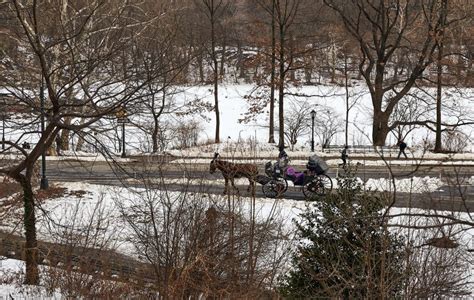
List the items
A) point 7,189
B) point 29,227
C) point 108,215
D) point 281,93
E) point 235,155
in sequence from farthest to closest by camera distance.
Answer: point 281,93
point 235,155
point 108,215
point 7,189
point 29,227

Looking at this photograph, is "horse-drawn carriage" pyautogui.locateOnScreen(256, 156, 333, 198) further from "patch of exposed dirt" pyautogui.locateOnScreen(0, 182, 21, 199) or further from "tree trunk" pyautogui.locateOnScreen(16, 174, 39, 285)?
"tree trunk" pyautogui.locateOnScreen(16, 174, 39, 285)

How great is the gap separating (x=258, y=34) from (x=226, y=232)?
1128 inches

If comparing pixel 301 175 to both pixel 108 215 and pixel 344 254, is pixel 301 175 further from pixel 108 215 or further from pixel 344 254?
pixel 344 254

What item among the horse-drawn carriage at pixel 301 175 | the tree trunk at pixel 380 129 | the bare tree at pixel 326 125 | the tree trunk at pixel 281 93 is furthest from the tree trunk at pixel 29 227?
the tree trunk at pixel 380 129

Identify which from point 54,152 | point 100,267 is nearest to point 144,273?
point 100,267

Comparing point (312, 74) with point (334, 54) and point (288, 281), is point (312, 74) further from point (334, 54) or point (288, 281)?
point (288, 281)

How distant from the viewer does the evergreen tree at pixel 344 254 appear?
798cm

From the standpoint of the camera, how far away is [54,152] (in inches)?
1196

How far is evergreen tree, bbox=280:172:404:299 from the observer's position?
26.2 ft

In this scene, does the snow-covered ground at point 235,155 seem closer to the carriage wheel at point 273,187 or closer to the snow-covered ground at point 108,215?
the snow-covered ground at point 108,215

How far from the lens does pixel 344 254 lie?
28.4 feet

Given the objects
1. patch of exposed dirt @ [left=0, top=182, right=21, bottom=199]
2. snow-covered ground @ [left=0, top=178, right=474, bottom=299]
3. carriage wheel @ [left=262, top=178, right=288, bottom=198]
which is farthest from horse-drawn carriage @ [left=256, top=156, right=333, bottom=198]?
patch of exposed dirt @ [left=0, top=182, right=21, bottom=199]

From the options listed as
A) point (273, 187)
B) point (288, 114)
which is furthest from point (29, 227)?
point (288, 114)

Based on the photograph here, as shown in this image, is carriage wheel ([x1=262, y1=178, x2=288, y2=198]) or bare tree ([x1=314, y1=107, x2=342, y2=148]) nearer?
carriage wheel ([x1=262, y1=178, x2=288, y2=198])
